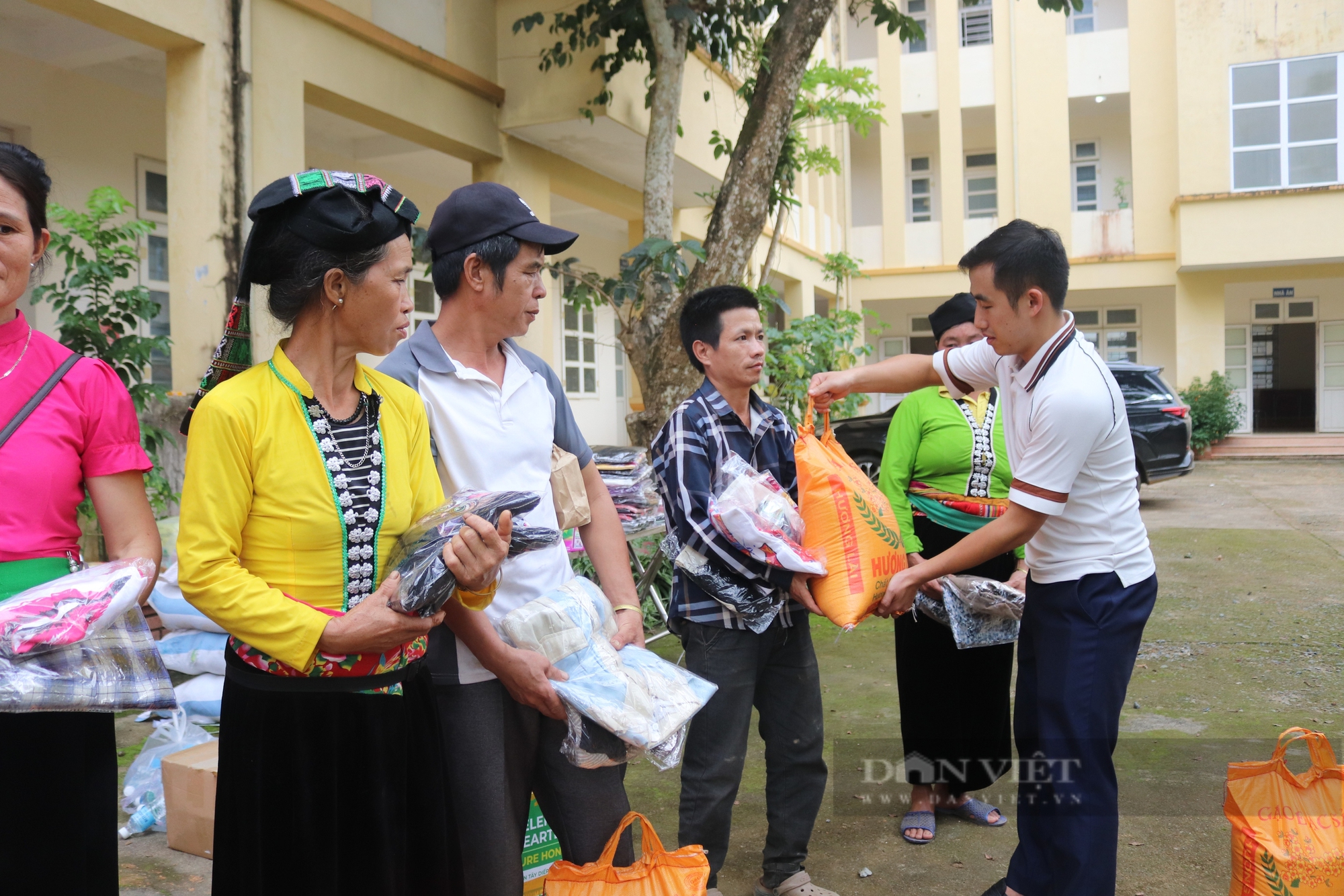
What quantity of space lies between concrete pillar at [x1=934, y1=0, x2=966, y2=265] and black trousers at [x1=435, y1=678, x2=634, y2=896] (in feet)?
58.0

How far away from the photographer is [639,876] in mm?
1798

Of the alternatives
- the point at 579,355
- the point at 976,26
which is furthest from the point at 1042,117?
the point at 579,355

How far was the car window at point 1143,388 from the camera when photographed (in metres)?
10.4

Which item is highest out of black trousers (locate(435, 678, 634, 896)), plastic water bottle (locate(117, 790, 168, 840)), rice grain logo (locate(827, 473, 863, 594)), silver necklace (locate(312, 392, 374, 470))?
silver necklace (locate(312, 392, 374, 470))

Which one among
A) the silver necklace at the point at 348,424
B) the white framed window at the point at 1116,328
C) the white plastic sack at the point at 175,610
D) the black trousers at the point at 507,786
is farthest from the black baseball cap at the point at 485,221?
the white framed window at the point at 1116,328

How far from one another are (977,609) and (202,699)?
298 centimetres

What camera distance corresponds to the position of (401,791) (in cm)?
159

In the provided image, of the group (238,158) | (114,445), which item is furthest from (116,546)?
(238,158)

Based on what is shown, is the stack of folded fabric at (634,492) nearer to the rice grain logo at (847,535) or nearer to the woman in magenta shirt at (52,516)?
the rice grain logo at (847,535)

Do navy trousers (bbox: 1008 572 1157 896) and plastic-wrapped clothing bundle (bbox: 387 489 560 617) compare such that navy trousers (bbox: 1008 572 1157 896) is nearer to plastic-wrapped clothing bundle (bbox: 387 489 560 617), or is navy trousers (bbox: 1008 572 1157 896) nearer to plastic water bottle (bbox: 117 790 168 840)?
plastic-wrapped clothing bundle (bbox: 387 489 560 617)

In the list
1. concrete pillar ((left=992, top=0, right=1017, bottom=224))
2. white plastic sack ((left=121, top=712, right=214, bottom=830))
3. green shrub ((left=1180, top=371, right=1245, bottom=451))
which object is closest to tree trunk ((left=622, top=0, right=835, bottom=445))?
white plastic sack ((left=121, top=712, right=214, bottom=830))

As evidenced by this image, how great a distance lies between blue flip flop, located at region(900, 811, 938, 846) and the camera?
3047 mm

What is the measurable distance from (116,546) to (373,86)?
16.0 ft

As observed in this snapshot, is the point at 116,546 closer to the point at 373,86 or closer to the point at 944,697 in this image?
the point at 944,697
